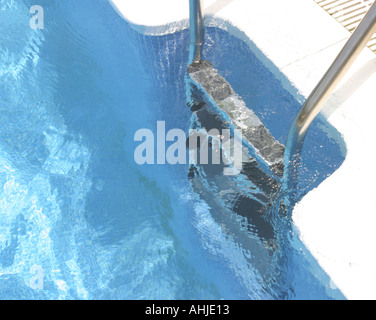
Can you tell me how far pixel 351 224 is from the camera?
1971 millimetres

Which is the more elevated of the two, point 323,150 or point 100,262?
point 323,150

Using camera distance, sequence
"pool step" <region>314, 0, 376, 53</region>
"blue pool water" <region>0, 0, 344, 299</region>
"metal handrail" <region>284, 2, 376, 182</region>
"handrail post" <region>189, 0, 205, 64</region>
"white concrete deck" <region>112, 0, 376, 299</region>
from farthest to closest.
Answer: "pool step" <region>314, 0, 376, 53</region> → "handrail post" <region>189, 0, 205, 64</region> → "blue pool water" <region>0, 0, 344, 299</region> → "white concrete deck" <region>112, 0, 376, 299</region> → "metal handrail" <region>284, 2, 376, 182</region>

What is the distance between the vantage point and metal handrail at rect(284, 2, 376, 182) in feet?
5.22

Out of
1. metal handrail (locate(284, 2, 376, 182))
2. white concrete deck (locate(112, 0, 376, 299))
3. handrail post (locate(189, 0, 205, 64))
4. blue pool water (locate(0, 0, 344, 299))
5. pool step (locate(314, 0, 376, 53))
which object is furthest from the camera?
pool step (locate(314, 0, 376, 53))

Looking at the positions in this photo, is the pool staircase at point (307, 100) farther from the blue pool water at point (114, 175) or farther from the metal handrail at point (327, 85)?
the blue pool water at point (114, 175)

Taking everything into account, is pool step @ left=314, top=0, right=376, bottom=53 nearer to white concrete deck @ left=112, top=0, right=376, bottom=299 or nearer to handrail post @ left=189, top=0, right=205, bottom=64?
white concrete deck @ left=112, top=0, right=376, bottom=299

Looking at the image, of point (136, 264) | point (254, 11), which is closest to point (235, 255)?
point (136, 264)

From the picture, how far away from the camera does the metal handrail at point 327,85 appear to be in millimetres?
1590

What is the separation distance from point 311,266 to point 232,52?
1.35 metres

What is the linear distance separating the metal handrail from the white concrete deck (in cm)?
23

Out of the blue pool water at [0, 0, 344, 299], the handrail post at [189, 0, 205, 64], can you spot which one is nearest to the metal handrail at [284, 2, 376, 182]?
the blue pool water at [0, 0, 344, 299]

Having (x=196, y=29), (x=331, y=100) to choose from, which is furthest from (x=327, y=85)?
(x=196, y=29)

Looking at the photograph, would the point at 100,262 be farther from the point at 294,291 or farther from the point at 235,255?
the point at 294,291

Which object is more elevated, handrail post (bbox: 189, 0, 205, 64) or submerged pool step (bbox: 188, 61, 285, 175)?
handrail post (bbox: 189, 0, 205, 64)
